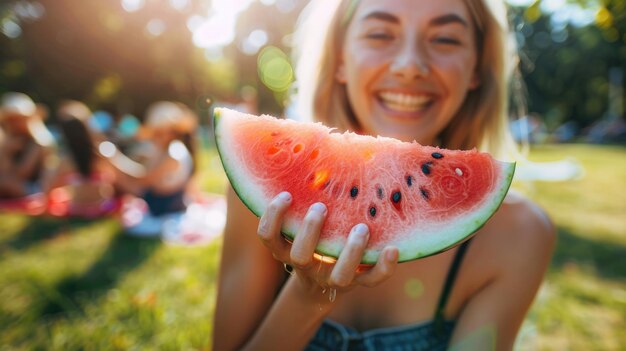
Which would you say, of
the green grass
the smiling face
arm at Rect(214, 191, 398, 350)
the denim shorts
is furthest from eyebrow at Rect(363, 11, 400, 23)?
the green grass

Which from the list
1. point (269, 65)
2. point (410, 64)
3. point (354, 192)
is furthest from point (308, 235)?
point (269, 65)

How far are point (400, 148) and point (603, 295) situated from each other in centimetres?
399

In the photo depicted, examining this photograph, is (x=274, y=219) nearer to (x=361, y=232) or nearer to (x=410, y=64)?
(x=361, y=232)

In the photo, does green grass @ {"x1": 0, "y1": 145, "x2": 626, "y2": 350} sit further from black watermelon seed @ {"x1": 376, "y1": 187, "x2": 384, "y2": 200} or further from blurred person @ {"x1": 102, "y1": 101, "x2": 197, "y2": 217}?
black watermelon seed @ {"x1": 376, "y1": 187, "x2": 384, "y2": 200}

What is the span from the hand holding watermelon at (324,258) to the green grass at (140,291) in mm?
2179

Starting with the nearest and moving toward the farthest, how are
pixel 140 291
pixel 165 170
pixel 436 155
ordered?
1. pixel 436 155
2. pixel 140 291
3. pixel 165 170

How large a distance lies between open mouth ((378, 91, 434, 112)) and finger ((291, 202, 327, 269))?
1021 mm

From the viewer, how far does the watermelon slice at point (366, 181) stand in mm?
1325

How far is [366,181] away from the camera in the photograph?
59.3 inches

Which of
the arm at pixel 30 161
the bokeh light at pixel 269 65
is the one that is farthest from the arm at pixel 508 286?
the bokeh light at pixel 269 65

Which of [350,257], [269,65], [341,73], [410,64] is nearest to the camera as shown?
[350,257]

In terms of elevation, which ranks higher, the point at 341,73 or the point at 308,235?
the point at 341,73

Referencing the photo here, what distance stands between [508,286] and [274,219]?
1.32 m

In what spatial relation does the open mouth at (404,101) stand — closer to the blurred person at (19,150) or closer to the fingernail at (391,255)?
the fingernail at (391,255)
